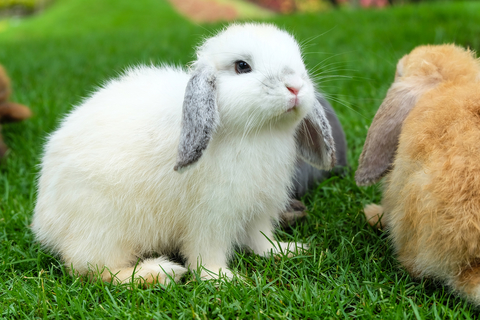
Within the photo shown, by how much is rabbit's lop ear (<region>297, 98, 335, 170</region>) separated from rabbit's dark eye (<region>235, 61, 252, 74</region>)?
415 millimetres

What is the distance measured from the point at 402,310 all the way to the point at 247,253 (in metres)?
0.89

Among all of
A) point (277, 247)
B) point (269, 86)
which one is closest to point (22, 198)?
point (277, 247)

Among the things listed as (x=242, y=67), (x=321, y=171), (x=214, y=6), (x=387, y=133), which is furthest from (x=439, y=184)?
(x=214, y=6)

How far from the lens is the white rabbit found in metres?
2.04

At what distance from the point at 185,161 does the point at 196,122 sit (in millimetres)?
168

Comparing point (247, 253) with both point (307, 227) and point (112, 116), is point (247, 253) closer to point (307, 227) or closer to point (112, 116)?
point (307, 227)

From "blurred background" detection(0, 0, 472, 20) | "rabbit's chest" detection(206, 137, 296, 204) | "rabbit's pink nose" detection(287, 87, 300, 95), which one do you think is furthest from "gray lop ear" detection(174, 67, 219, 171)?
"blurred background" detection(0, 0, 472, 20)

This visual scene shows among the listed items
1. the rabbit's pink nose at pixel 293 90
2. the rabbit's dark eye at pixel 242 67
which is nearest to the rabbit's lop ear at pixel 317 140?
the rabbit's pink nose at pixel 293 90

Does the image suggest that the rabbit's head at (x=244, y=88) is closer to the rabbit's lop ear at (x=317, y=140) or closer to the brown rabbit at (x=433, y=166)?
the rabbit's lop ear at (x=317, y=140)

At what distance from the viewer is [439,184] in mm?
1928

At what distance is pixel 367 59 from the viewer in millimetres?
4879

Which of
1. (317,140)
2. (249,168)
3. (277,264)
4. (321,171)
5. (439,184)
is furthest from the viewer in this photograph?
(321,171)

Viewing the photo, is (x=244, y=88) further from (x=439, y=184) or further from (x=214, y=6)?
(x=214, y=6)

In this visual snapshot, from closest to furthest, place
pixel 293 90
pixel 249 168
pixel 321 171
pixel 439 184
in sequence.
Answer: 1. pixel 439 184
2. pixel 293 90
3. pixel 249 168
4. pixel 321 171
